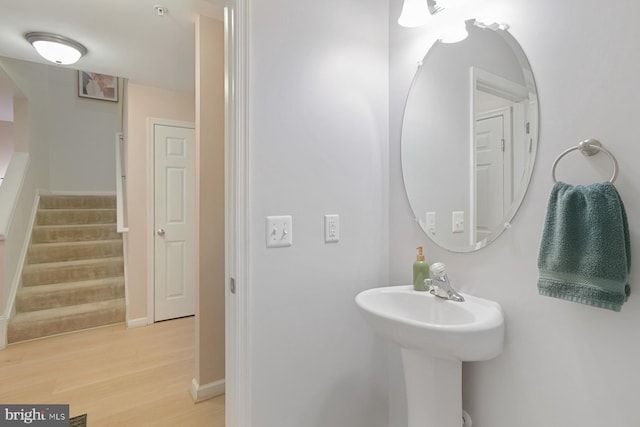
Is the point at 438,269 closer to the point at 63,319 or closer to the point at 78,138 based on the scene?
the point at 63,319

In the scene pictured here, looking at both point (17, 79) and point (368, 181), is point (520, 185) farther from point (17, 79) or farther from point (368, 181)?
point (17, 79)

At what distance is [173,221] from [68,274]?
1.27 metres

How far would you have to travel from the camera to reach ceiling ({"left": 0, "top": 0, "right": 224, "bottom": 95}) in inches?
77.6

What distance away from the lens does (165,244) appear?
3.29m

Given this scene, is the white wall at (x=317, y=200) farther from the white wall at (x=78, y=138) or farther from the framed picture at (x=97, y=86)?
the framed picture at (x=97, y=86)

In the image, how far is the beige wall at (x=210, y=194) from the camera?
2029mm

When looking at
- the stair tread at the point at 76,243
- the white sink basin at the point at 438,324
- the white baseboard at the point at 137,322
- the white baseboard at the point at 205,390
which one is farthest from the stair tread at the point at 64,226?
the white sink basin at the point at 438,324

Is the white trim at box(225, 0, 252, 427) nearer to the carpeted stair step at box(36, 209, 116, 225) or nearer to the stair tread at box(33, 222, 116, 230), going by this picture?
the stair tread at box(33, 222, 116, 230)

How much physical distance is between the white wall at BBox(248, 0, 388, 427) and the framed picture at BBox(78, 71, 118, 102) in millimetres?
5234

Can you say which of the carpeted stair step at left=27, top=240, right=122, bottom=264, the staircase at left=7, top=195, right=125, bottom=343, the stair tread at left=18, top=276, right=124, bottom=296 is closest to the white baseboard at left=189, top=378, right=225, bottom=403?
the staircase at left=7, top=195, right=125, bottom=343

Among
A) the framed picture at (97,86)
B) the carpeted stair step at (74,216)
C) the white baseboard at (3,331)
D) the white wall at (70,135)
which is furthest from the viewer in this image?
the framed picture at (97,86)

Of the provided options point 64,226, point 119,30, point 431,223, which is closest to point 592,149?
point 431,223

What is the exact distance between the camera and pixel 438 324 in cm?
107

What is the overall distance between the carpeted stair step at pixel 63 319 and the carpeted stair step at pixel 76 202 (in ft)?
5.53
